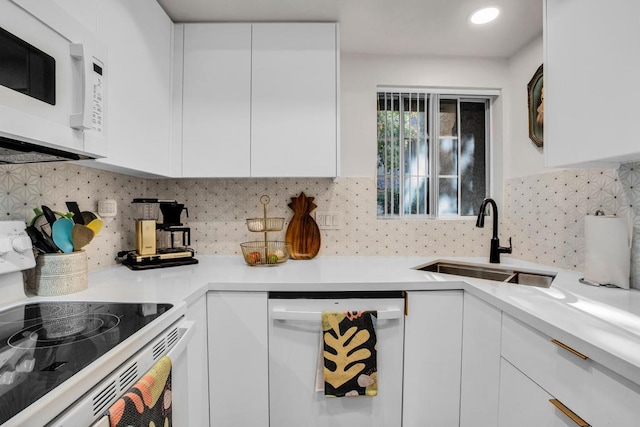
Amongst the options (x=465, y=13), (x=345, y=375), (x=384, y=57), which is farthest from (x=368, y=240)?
(x=465, y=13)

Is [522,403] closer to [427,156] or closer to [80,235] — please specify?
[427,156]

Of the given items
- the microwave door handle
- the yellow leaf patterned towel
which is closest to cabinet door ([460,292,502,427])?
the yellow leaf patterned towel

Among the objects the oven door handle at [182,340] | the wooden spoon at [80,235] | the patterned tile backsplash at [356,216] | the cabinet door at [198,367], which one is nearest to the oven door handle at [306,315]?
the cabinet door at [198,367]

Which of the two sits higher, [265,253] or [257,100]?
[257,100]

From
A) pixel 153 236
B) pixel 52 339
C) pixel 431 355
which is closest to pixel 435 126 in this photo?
pixel 431 355

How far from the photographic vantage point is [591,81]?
3.31 feet

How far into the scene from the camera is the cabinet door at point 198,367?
1.18 m

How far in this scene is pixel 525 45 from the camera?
6.01 ft

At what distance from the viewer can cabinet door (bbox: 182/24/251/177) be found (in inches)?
63.5

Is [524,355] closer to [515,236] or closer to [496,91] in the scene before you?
[515,236]

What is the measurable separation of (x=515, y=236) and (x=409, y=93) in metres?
1.19

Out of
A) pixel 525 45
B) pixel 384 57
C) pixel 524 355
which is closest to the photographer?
pixel 524 355

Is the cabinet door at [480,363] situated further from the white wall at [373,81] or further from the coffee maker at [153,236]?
the coffee maker at [153,236]

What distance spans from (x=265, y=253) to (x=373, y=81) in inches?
52.9
